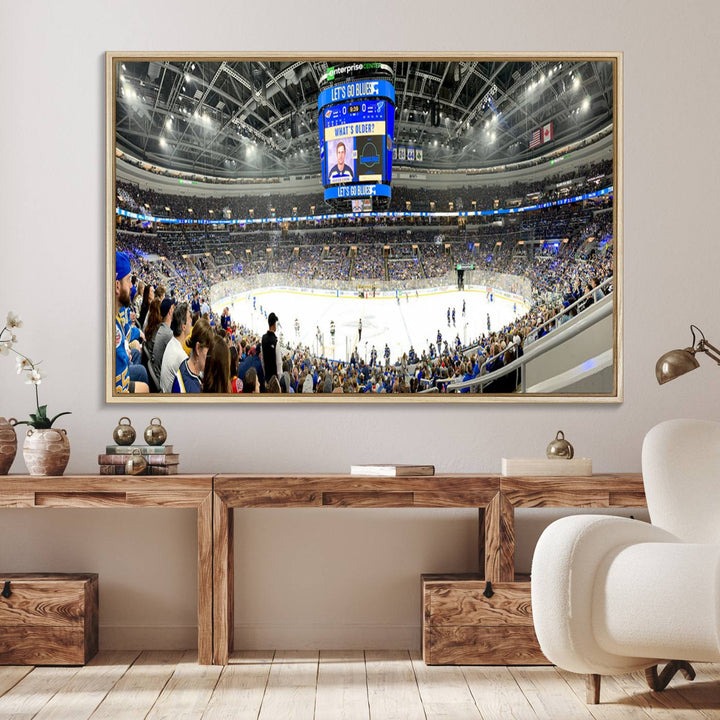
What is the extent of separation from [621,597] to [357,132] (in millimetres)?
2026

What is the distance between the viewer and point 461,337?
356cm

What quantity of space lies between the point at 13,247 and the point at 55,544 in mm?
1176

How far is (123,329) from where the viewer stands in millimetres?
3527

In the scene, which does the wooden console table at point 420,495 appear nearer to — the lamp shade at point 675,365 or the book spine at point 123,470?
the book spine at point 123,470

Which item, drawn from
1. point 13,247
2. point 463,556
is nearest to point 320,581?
point 463,556

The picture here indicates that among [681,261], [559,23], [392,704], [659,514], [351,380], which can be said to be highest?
[559,23]

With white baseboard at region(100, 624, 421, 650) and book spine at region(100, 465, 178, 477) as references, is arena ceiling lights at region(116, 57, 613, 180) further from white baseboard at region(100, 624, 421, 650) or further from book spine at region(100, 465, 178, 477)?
white baseboard at region(100, 624, 421, 650)

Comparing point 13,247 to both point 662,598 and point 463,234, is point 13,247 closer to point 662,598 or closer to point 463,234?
point 463,234

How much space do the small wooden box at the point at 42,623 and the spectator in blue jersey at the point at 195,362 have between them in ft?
2.81

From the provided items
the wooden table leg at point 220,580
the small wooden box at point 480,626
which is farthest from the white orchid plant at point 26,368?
the small wooden box at point 480,626

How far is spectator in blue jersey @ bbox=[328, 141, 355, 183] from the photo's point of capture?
11.6ft

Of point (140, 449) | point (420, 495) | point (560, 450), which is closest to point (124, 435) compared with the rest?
point (140, 449)

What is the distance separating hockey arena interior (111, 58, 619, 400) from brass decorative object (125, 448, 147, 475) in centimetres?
51

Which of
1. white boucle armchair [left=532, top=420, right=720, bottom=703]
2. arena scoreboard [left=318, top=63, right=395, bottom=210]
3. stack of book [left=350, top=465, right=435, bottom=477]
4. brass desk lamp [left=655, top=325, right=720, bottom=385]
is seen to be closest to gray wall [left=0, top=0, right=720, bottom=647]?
arena scoreboard [left=318, top=63, right=395, bottom=210]
